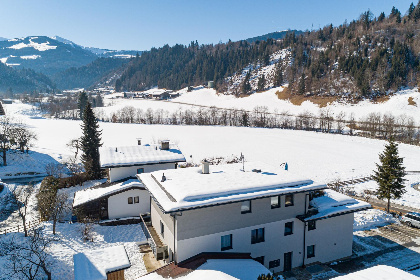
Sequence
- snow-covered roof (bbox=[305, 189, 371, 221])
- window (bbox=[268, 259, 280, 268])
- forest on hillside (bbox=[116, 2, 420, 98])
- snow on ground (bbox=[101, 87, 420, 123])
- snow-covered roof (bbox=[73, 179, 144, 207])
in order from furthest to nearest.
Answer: forest on hillside (bbox=[116, 2, 420, 98])
snow on ground (bbox=[101, 87, 420, 123])
snow-covered roof (bbox=[73, 179, 144, 207])
snow-covered roof (bbox=[305, 189, 371, 221])
window (bbox=[268, 259, 280, 268])

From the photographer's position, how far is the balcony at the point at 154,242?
19.2 m

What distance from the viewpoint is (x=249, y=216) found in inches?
772

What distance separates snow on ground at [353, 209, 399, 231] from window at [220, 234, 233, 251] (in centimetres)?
1708

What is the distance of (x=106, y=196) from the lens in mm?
29891

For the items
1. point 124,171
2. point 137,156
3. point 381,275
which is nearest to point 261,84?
point 137,156

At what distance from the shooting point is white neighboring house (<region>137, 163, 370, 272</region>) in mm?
17938

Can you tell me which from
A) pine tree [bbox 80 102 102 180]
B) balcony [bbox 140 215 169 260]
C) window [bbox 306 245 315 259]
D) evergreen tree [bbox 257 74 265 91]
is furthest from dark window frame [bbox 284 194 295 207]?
evergreen tree [bbox 257 74 265 91]

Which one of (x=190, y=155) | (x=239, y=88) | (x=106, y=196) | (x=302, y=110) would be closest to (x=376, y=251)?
(x=106, y=196)

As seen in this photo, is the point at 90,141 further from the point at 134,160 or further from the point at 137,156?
the point at 134,160

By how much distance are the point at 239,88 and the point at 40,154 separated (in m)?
136

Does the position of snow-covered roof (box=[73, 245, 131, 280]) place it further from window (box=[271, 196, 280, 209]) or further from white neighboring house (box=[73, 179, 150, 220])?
white neighboring house (box=[73, 179, 150, 220])

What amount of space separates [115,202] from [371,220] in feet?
92.6

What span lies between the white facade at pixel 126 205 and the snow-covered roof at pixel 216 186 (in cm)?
804

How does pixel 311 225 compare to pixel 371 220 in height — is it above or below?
above
